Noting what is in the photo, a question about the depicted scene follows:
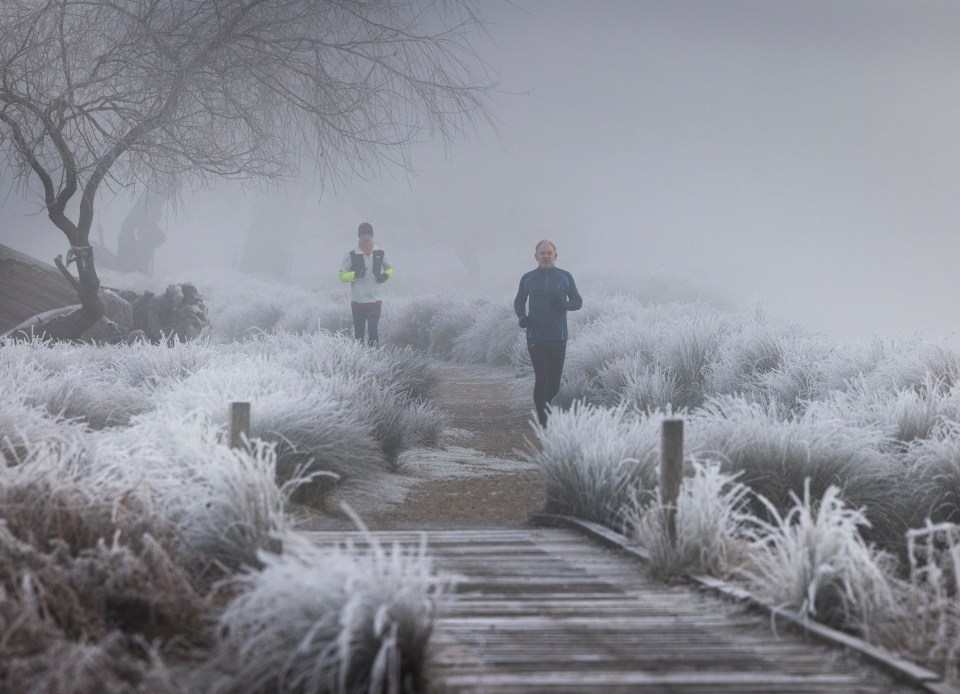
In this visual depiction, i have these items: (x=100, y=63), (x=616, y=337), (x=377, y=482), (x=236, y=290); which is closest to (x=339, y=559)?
(x=377, y=482)

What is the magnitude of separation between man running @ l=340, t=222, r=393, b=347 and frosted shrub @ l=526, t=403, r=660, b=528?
6087 millimetres

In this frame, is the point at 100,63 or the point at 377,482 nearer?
the point at 377,482

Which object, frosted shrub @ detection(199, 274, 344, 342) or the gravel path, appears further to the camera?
frosted shrub @ detection(199, 274, 344, 342)

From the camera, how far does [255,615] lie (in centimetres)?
308

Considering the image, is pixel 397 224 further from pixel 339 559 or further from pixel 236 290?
pixel 339 559

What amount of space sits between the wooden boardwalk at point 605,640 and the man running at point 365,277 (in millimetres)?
7574

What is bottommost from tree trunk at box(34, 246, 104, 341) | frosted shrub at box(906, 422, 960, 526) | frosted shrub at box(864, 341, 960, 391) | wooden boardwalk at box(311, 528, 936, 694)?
wooden boardwalk at box(311, 528, 936, 694)

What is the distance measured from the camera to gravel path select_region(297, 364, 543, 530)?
6344 millimetres

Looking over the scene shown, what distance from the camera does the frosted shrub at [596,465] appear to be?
231 inches

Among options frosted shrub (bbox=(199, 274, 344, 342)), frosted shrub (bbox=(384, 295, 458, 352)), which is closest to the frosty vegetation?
frosted shrub (bbox=(384, 295, 458, 352))

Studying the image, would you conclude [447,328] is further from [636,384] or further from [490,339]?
[636,384]

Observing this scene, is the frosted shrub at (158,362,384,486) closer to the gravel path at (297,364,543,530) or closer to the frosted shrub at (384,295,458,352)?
the gravel path at (297,364,543,530)

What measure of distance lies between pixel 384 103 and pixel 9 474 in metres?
6.30

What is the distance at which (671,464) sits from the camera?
193 inches
